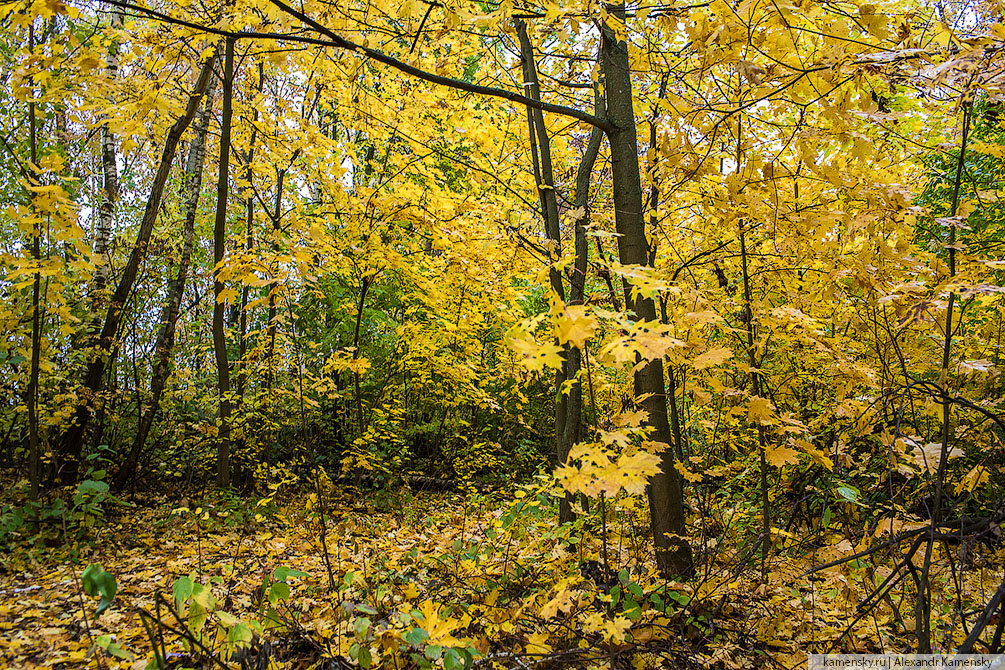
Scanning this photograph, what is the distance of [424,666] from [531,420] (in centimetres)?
653

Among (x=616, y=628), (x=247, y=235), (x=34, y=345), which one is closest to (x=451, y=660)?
(x=616, y=628)

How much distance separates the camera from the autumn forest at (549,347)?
2.32 metres

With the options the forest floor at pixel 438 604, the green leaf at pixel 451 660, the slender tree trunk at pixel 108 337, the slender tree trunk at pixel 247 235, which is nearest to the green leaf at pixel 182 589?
the forest floor at pixel 438 604

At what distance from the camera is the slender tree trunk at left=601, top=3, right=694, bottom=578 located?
116 inches

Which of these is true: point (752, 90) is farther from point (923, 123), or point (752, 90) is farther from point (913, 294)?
point (923, 123)

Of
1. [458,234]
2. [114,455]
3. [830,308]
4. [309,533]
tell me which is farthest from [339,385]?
[830,308]

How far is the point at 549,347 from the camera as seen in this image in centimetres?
167

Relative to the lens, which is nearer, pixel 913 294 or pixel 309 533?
pixel 913 294

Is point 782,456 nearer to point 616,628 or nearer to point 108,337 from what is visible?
point 616,628

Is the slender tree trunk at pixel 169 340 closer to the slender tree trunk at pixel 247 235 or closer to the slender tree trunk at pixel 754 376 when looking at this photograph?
the slender tree trunk at pixel 247 235

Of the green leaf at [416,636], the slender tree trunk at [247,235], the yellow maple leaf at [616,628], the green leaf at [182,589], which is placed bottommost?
the yellow maple leaf at [616,628]

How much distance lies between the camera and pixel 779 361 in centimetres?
479

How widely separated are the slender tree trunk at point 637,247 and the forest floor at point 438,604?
0.19 m

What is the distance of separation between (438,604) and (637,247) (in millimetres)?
2154
